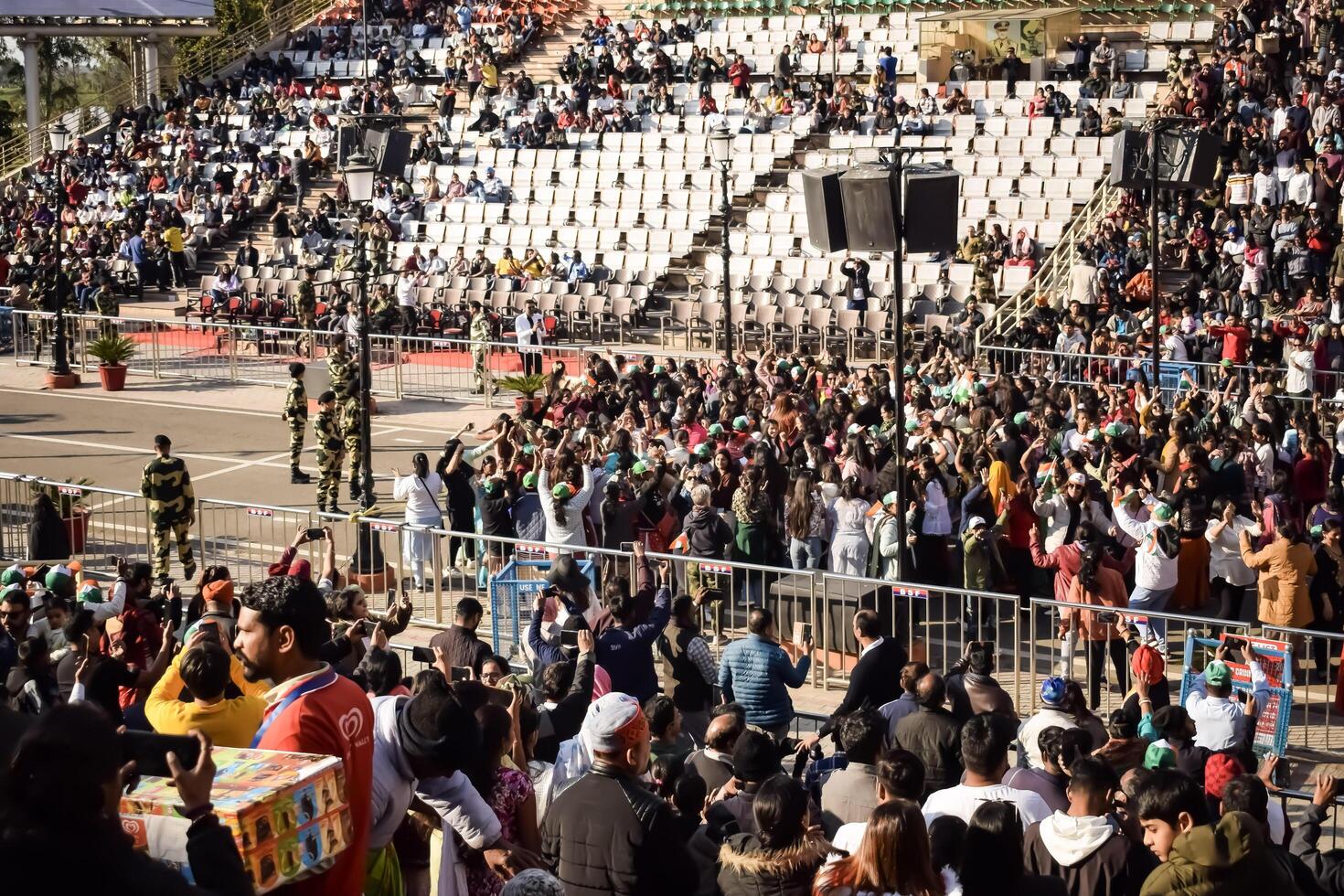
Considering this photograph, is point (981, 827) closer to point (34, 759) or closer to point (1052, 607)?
point (34, 759)

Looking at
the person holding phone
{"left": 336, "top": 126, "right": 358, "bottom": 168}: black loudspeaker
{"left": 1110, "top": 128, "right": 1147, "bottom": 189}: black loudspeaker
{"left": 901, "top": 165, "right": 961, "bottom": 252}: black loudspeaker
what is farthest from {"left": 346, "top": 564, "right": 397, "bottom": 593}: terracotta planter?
the person holding phone

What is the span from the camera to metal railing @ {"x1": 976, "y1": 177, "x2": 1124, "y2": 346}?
2744cm

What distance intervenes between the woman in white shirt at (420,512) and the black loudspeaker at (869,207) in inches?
169

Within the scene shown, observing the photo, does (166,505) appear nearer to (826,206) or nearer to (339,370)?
(339,370)

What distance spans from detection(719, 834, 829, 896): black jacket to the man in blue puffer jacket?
374 cm

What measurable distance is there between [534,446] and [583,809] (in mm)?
11584

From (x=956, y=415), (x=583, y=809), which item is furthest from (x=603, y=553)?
(x=583, y=809)

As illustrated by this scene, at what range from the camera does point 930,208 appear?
1311cm

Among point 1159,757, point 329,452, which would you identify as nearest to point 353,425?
point 329,452

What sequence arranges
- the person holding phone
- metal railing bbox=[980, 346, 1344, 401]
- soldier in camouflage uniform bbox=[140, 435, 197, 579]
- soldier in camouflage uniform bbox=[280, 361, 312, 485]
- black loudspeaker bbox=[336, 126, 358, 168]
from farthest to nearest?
metal railing bbox=[980, 346, 1344, 401]
soldier in camouflage uniform bbox=[280, 361, 312, 485]
black loudspeaker bbox=[336, 126, 358, 168]
soldier in camouflage uniform bbox=[140, 435, 197, 579]
the person holding phone

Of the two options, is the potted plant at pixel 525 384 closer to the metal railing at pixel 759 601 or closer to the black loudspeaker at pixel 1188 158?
the metal railing at pixel 759 601

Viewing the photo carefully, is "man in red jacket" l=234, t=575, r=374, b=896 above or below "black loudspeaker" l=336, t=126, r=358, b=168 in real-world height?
below

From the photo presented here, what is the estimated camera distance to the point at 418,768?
18.9 ft

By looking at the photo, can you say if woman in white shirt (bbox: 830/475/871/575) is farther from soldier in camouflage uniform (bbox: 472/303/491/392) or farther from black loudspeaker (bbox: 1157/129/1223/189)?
soldier in camouflage uniform (bbox: 472/303/491/392)
